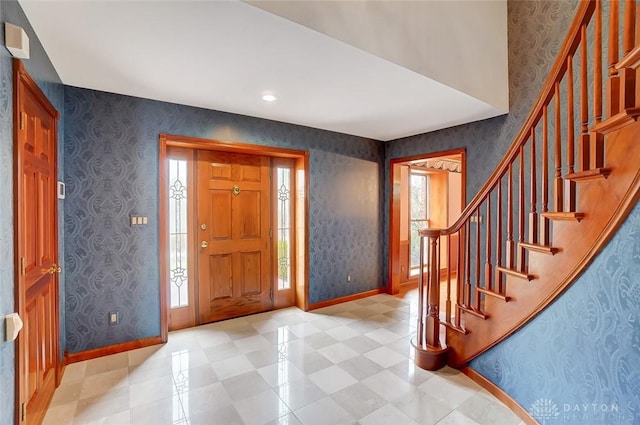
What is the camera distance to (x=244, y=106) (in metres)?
3.24

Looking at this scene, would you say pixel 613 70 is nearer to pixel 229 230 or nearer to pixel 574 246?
pixel 574 246

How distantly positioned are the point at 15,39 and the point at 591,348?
3340 mm

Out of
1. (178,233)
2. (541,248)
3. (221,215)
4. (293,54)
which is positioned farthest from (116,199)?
(541,248)

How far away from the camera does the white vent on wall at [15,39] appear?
150 centimetres

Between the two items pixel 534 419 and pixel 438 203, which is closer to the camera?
pixel 534 419

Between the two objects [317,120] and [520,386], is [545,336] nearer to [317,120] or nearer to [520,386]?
[520,386]

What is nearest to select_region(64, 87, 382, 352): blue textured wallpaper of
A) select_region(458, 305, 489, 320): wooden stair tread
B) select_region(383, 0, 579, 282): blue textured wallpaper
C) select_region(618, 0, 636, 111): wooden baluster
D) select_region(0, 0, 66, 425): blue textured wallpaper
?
select_region(0, 0, 66, 425): blue textured wallpaper

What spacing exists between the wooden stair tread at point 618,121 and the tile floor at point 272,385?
1840 millimetres

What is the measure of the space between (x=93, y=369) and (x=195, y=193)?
189 cm

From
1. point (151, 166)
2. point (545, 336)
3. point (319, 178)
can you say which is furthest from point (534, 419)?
point (151, 166)

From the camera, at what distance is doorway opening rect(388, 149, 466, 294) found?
193 inches

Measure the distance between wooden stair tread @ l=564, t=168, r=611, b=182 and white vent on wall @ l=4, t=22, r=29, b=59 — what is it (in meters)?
2.91

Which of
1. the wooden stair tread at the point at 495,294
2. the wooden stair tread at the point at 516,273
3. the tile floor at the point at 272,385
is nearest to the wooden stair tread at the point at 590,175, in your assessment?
the wooden stair tread at the point at 516,273

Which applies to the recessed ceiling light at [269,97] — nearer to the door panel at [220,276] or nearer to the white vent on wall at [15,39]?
the white vent on wall at [15,39]
